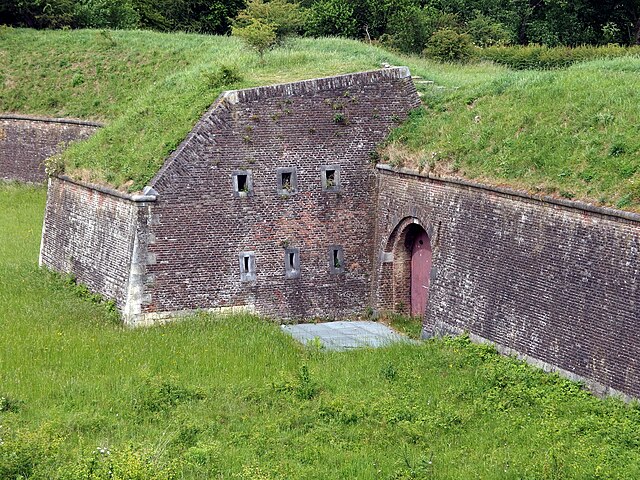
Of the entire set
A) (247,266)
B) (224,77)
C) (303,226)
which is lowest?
(247,266)

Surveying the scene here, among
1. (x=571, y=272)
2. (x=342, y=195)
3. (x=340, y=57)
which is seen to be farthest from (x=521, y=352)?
(x=340, y=57)

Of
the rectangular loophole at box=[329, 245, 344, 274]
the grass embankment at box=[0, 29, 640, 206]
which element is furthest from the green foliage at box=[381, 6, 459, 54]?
the rectangular loophole at box=[329, 245, 344, 274]

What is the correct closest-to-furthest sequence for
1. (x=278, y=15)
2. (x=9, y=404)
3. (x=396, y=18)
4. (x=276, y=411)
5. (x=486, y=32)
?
(x=9, y=404) < (x=276, y=411) < (x=278, y=15) < (x=396, y=18) < (x=486, y=32)

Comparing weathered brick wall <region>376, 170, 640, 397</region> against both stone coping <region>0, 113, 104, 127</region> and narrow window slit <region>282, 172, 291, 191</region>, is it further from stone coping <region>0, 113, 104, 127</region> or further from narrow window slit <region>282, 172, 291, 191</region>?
stone coping <region>0, 113, 104, 127</region>

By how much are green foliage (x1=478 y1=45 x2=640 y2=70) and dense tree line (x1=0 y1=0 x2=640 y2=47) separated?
3.80 metres

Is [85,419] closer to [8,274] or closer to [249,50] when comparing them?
[8,274]

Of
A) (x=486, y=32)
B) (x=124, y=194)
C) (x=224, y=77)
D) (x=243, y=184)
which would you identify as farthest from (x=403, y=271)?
(x=486, y=32)

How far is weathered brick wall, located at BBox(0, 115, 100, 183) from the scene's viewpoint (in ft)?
125

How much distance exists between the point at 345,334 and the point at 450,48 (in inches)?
701

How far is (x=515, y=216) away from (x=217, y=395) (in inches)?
250

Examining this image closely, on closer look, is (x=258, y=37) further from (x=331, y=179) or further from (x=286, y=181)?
(x=286, y=181)

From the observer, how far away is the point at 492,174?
1992cm

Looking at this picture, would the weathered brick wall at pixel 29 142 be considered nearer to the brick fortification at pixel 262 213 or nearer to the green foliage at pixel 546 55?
the brick fortification at pixel 262 213

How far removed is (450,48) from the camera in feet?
121
